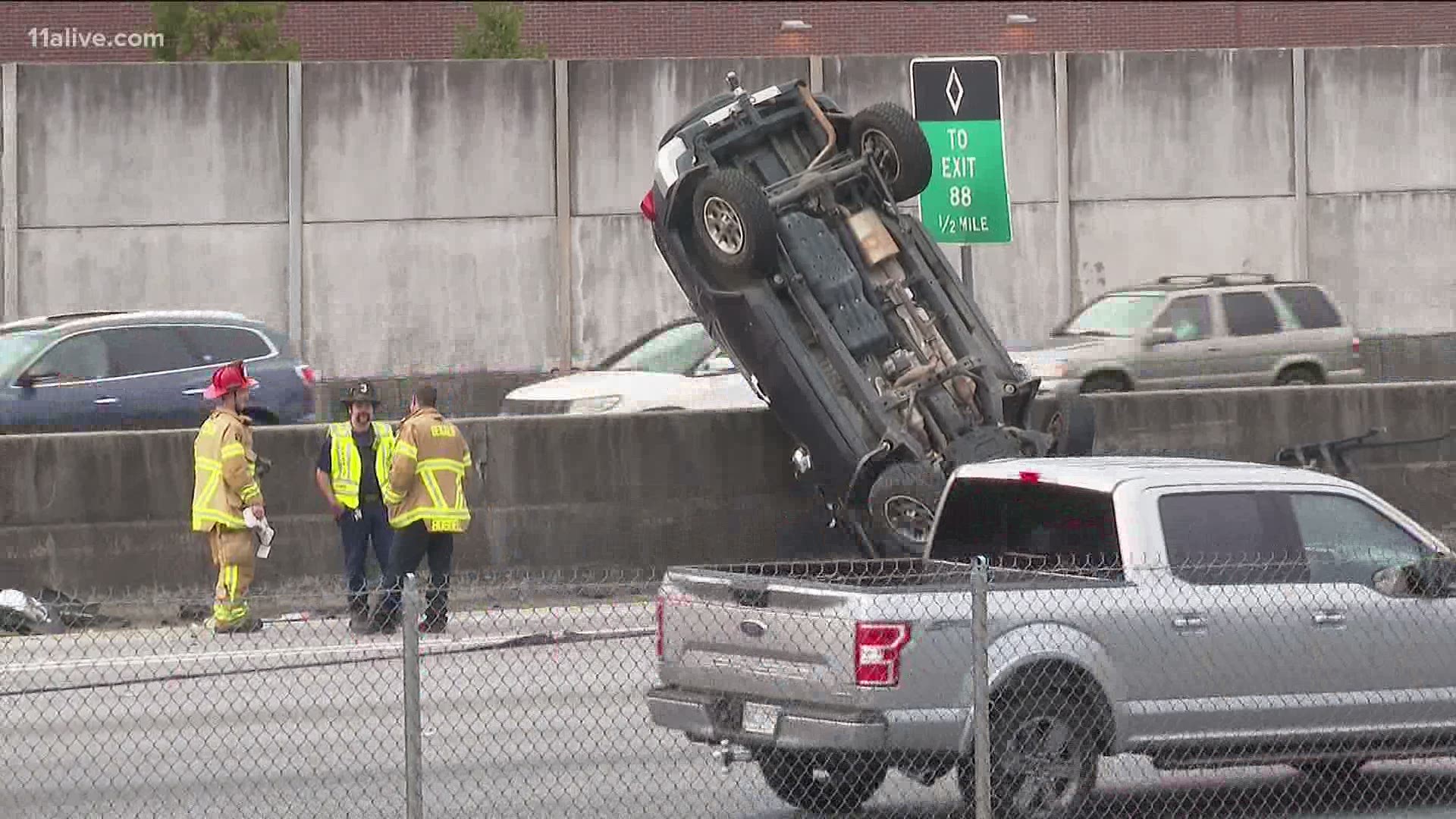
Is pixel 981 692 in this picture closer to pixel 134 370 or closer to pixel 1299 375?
pixel 134 370

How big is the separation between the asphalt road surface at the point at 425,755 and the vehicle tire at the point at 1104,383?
1089cm

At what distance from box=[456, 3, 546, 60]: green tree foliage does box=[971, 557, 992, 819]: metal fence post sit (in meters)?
37.6

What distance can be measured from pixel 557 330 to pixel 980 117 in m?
16.9

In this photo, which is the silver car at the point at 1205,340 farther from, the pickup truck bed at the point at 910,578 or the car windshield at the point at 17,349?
the pickup truck bed at the point at 910,578

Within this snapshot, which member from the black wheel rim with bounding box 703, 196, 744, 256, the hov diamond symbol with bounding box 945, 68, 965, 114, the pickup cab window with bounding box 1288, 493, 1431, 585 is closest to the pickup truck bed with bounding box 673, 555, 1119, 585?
the pickup cab window with bounding box 1288, 493, 1431, 585

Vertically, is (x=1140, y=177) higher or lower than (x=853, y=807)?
higher

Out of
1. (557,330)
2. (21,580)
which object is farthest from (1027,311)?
(21,580)

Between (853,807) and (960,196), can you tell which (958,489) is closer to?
(853,807)

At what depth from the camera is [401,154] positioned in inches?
1282

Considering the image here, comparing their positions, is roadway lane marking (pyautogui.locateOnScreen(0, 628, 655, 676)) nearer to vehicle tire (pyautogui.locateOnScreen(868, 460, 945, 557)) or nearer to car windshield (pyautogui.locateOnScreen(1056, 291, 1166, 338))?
vehicle tire (pyautogui.locateOnScreen(868, 460, 945, 557))

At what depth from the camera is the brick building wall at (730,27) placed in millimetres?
49031

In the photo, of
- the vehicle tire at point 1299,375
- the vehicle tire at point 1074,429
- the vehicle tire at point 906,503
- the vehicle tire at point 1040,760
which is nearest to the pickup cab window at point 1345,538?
the vehicle tire at point 1040,760

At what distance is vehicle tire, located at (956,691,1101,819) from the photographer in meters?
8.39

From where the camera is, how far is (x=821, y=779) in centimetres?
924
